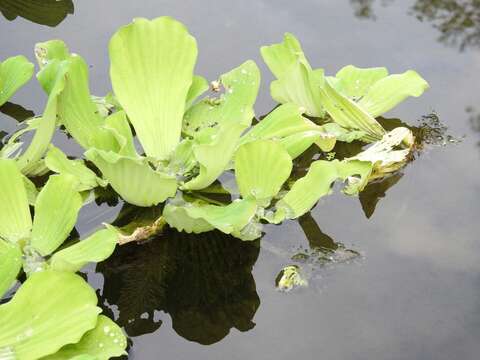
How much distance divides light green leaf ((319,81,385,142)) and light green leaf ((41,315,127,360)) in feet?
1.91

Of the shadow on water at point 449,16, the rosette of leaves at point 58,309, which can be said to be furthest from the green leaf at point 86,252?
the shadow on water at point 449,16

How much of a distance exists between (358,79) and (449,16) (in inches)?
15.9

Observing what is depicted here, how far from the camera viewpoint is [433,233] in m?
1.21

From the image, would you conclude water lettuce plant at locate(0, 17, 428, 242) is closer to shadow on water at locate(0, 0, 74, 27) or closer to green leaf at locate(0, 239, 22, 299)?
green leaf at locate(0, 239, 22, 299)

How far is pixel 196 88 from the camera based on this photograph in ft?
4.53

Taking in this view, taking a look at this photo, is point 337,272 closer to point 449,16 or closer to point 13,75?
point 13,75

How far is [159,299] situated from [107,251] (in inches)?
4.4

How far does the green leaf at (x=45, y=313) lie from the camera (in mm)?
957

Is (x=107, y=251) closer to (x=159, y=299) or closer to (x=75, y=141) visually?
(x=159, y=299)

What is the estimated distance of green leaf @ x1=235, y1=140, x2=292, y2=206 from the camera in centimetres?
116

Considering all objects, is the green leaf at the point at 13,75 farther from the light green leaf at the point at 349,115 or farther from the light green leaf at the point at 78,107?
the light green leaf at the point at 349,115

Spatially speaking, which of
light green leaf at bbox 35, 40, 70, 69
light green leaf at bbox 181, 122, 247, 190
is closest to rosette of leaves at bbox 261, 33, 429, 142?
light green leaf at bbox 181, 122, 247, 190

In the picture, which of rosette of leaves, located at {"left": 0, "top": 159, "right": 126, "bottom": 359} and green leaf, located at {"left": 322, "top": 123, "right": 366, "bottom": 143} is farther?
green leaf, located at {"left": 322, "top": 123, "right": 366, "bottom": 143}

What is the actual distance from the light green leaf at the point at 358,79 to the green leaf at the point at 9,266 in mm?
683
